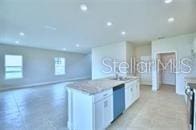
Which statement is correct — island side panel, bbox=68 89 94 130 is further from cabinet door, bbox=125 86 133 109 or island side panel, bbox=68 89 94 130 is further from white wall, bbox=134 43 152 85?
white wall, bbox=134 43 152 85

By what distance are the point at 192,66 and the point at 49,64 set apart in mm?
8446

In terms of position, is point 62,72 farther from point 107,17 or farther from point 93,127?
point 93,127

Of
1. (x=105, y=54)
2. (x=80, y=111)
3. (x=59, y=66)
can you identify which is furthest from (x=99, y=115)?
(x=59, y=66)

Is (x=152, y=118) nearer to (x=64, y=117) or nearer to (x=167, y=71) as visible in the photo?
(x=64, y=117)

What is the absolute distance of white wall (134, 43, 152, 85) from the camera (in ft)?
27.8

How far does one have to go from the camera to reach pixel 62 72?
1034cm

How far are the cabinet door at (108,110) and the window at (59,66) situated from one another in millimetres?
7827

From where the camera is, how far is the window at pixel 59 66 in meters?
9.83

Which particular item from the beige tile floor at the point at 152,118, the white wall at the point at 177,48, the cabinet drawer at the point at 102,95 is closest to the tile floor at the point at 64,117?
the beige tile floor at the point at 152,118

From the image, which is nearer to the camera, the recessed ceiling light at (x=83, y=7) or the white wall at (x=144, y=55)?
the recessed ceiling light at (x=83, y=7)

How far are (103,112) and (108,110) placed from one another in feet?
0.68

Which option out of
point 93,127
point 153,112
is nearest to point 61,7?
point 93,127

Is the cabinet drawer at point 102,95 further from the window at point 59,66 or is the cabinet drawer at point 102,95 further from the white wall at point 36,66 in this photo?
the window at point 59,66

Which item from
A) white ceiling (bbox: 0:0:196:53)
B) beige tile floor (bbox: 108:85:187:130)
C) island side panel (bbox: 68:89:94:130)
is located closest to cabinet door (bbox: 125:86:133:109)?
beige tile floor (bbox: 108:85:187:130)
